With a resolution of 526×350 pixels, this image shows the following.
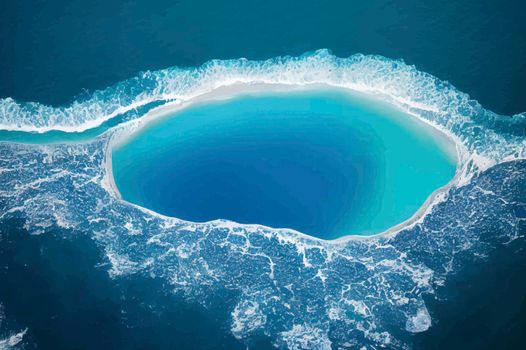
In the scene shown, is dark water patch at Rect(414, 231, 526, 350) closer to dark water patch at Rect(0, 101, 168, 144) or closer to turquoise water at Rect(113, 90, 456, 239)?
turquoise water at Rect(113, 90, 456, 239)

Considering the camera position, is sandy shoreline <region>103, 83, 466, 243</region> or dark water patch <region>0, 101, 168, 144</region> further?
dark water patch <region>0, 101, 168, 144</region>

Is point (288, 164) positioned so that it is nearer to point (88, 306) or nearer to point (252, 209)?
point (252, 209)

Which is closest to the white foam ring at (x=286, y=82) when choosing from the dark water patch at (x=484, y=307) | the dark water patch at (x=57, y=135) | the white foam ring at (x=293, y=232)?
the white foam ring at (x=293, y=232)

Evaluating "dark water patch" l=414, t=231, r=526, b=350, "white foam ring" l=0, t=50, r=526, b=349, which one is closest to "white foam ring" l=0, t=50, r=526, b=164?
"white foam ring" l=0, t=50, r=526, b=349

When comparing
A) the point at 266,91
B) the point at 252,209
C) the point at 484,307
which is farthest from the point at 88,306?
the point at 484,307

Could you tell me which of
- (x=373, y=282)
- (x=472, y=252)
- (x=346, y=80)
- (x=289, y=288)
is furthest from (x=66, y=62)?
(x=472, y=252)

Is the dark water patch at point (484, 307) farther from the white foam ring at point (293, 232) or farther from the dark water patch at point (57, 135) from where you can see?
the dark water patch at point (57, 135)
